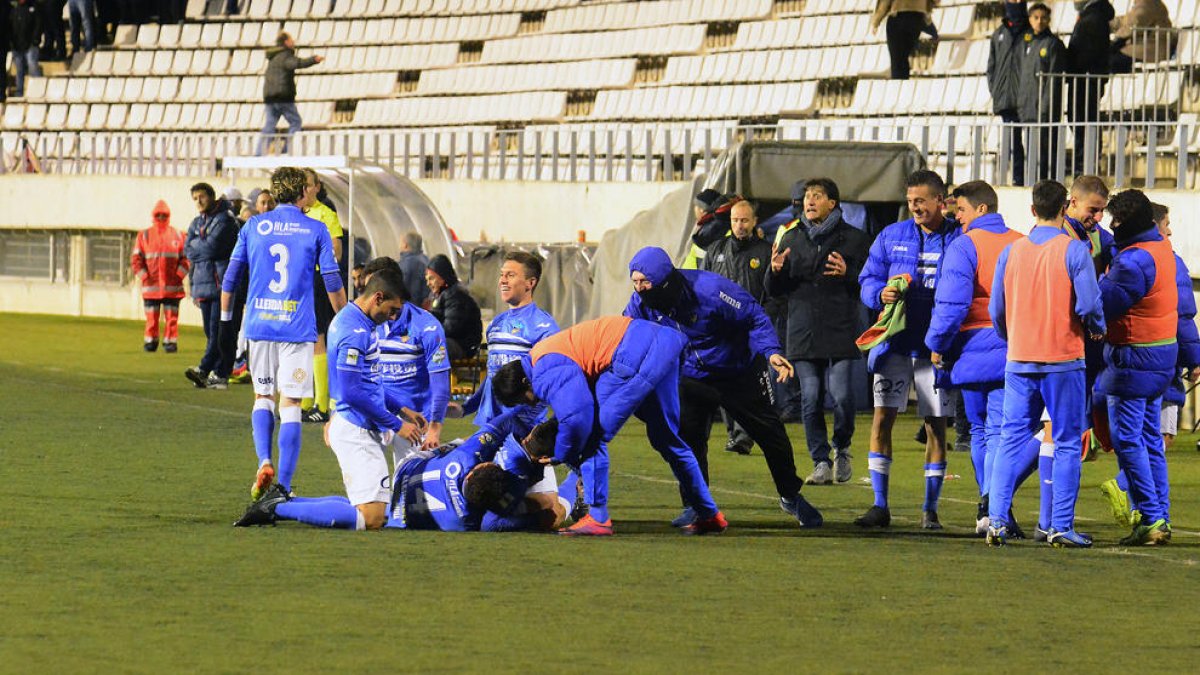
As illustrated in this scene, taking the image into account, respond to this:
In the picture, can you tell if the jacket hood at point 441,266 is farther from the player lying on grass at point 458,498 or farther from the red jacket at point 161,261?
the red jacket at point 161,261

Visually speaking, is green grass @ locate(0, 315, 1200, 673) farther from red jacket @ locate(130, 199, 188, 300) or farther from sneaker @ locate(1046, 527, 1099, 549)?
red jacket @ locate(130, 199, 188, 300)

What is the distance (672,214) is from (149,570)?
9.64 m

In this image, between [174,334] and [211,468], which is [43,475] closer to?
[211,468]

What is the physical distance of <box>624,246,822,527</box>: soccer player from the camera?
1034 cm

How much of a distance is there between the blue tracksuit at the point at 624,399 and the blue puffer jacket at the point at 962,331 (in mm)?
1252

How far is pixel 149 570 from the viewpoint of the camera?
848cm

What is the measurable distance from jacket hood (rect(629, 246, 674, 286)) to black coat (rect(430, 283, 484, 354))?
6.40 metres

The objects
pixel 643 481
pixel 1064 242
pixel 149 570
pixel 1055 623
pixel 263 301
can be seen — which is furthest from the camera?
pixel 643 481

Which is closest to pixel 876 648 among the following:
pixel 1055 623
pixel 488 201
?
pixel 1055 623

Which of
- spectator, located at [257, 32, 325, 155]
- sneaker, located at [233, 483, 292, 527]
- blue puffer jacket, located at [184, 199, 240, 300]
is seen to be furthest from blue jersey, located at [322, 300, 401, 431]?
spectator, located at [257, 32, 325, 155]

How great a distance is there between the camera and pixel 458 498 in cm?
978

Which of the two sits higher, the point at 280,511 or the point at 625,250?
the point at 625,250

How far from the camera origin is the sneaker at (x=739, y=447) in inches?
563

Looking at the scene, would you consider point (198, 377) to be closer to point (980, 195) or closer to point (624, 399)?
point (624, 399)
